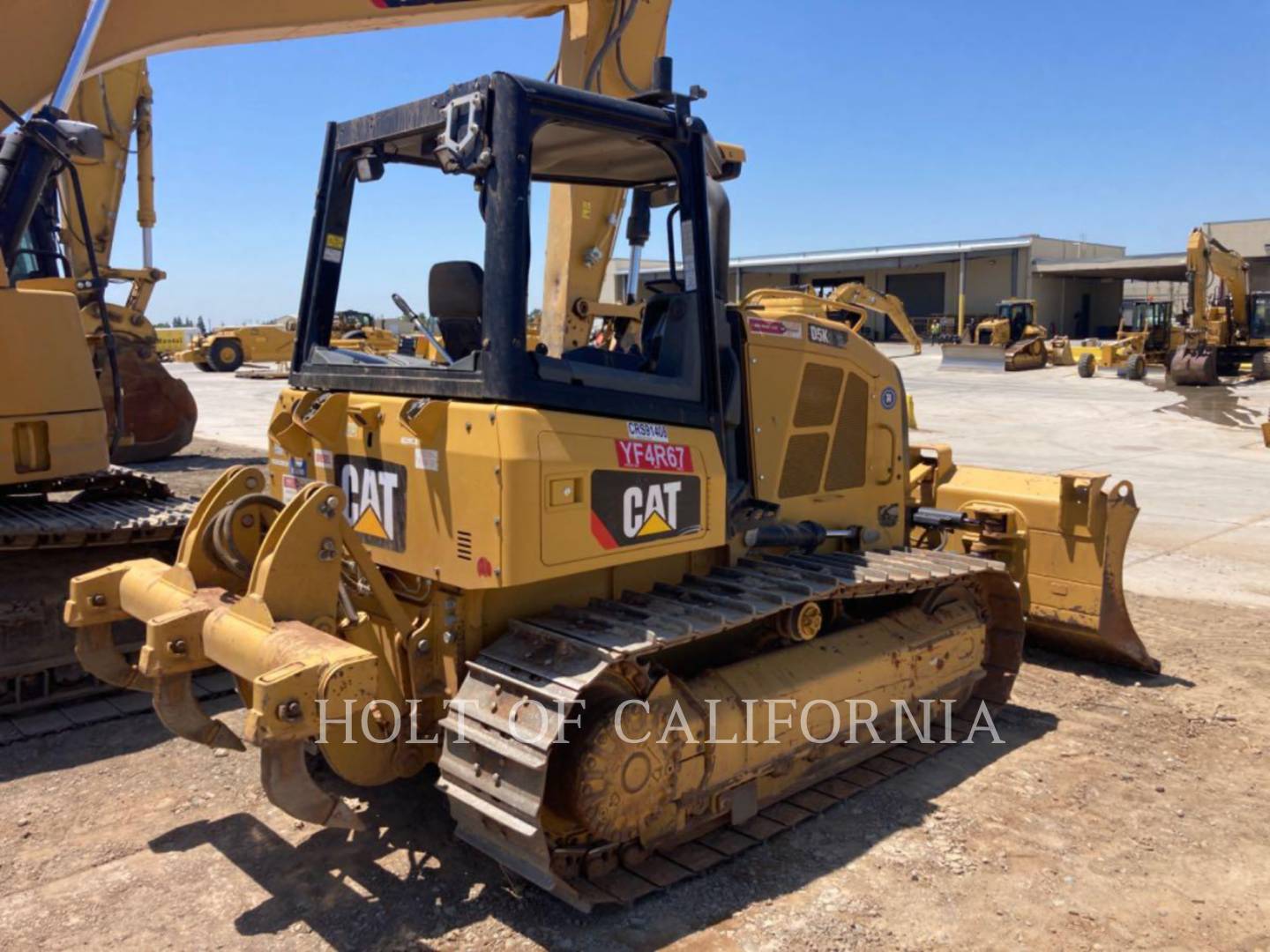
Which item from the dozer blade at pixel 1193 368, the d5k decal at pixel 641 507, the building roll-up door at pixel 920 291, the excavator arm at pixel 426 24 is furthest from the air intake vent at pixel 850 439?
the building roll-up door at pixel 920 291

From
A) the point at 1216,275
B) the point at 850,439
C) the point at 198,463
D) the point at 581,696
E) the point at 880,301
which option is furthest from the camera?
the point at 1216,275

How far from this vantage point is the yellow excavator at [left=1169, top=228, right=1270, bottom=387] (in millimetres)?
27844

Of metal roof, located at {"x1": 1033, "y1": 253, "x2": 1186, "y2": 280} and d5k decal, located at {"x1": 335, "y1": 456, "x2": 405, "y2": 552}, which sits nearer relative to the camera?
d5k decal, located at {"x1": 335, "y1": 456, "x2": 405, "y2": 552}

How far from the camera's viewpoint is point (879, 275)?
5900 centimetres

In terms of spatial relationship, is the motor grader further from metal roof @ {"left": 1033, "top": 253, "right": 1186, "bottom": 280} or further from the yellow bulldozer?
the yellow bulldozer

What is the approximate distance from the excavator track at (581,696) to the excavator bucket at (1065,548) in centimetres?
170

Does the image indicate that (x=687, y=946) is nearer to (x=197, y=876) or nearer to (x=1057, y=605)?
(x=197, y=876)

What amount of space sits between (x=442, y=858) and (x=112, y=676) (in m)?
1.52

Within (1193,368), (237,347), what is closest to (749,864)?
(1193,368)

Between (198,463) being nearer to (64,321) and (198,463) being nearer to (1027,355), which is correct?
(64,321)

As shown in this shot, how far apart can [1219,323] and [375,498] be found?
31.8 m

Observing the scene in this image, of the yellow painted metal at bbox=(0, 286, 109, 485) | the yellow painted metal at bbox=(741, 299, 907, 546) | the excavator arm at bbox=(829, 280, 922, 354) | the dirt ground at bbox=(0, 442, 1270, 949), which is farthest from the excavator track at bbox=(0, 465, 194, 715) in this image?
the excavator arm at bbox=(829, 280, 922, 354)

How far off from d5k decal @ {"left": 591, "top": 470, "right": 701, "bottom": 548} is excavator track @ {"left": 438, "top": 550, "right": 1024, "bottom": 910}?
0.89ft

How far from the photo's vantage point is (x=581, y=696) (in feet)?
11.5
